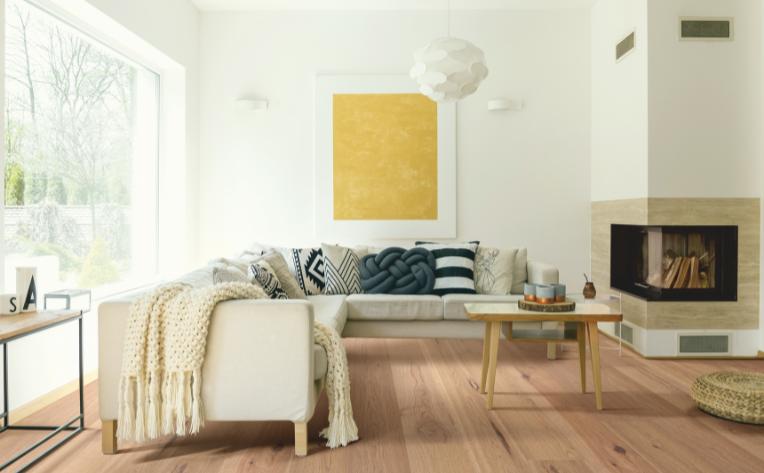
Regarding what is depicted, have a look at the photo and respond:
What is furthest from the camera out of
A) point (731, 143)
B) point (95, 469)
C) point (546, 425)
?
point (731, 143)

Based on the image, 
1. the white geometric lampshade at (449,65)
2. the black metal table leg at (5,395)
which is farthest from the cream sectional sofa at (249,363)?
the white geometric lampshade at (449,65)

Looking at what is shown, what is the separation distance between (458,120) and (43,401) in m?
4.01

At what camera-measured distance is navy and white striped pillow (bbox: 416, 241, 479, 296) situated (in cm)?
456

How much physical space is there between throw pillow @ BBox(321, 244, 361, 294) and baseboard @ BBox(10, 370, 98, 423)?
1.80 metres

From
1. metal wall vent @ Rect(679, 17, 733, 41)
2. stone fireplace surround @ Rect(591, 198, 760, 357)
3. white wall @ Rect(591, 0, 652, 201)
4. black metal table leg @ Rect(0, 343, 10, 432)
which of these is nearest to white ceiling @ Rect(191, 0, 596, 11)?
white wall @ Rect(591, 0, 652, 201)

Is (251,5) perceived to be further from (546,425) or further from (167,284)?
(546,425)

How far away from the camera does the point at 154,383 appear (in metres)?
2.40

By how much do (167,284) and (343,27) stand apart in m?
3.71

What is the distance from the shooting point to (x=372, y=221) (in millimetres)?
5488

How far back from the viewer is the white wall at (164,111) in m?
3.19

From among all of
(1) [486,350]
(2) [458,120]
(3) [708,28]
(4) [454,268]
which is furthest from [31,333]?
(3) [708,28]

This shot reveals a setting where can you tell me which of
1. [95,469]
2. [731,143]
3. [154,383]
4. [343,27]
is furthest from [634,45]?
[95,469]

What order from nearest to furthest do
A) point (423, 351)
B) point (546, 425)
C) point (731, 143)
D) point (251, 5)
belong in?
1. point (546, 425)
2. point (731, 143)
3. point (423, 351)
4. point (251, 5)

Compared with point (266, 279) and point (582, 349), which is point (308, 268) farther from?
point (582, 349)
